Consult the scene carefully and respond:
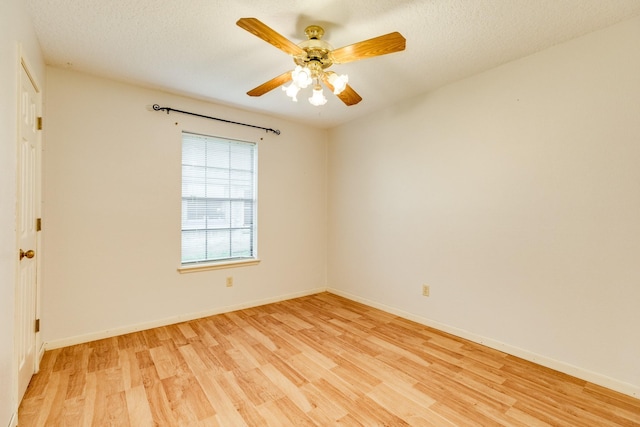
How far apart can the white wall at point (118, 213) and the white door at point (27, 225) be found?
1.11 ft

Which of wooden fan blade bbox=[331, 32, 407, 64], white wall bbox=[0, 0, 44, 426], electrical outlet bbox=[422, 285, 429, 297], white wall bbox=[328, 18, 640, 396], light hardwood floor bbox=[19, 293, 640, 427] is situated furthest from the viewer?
electrical outlet bbox=[422, 285, 429, 297]

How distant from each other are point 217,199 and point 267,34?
2217mm

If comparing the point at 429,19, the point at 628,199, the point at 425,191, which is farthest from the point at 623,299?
the point at 429,19

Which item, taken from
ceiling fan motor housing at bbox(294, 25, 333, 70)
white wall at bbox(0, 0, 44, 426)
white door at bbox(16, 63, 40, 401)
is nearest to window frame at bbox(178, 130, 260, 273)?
white door at bbox(16, 63, 40, 401)

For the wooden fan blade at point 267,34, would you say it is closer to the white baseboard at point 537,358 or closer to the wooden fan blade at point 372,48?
the wooden fan blade at point 372,48

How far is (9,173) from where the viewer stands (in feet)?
4.94

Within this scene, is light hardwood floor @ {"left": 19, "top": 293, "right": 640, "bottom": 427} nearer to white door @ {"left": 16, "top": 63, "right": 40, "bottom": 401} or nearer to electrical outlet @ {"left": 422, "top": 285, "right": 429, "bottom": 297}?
white door @ {"left": 16, "top": 63, "right": 40, "bottom": 401}

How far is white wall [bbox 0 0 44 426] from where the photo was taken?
54.8 inches

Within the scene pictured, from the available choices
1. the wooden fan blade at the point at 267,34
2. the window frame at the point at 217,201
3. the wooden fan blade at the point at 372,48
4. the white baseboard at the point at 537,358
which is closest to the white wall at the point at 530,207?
the white baseboard at the point at 537,358

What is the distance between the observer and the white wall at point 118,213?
8.30ft

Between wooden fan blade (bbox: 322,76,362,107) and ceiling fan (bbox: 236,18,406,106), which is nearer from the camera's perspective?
ceiling fan (bbox: 236,18,406,106)

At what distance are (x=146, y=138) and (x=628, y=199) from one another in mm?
3952

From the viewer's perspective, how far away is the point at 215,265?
3367 millimetres

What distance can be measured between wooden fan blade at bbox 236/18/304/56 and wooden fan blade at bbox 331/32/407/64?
0.25 meters
